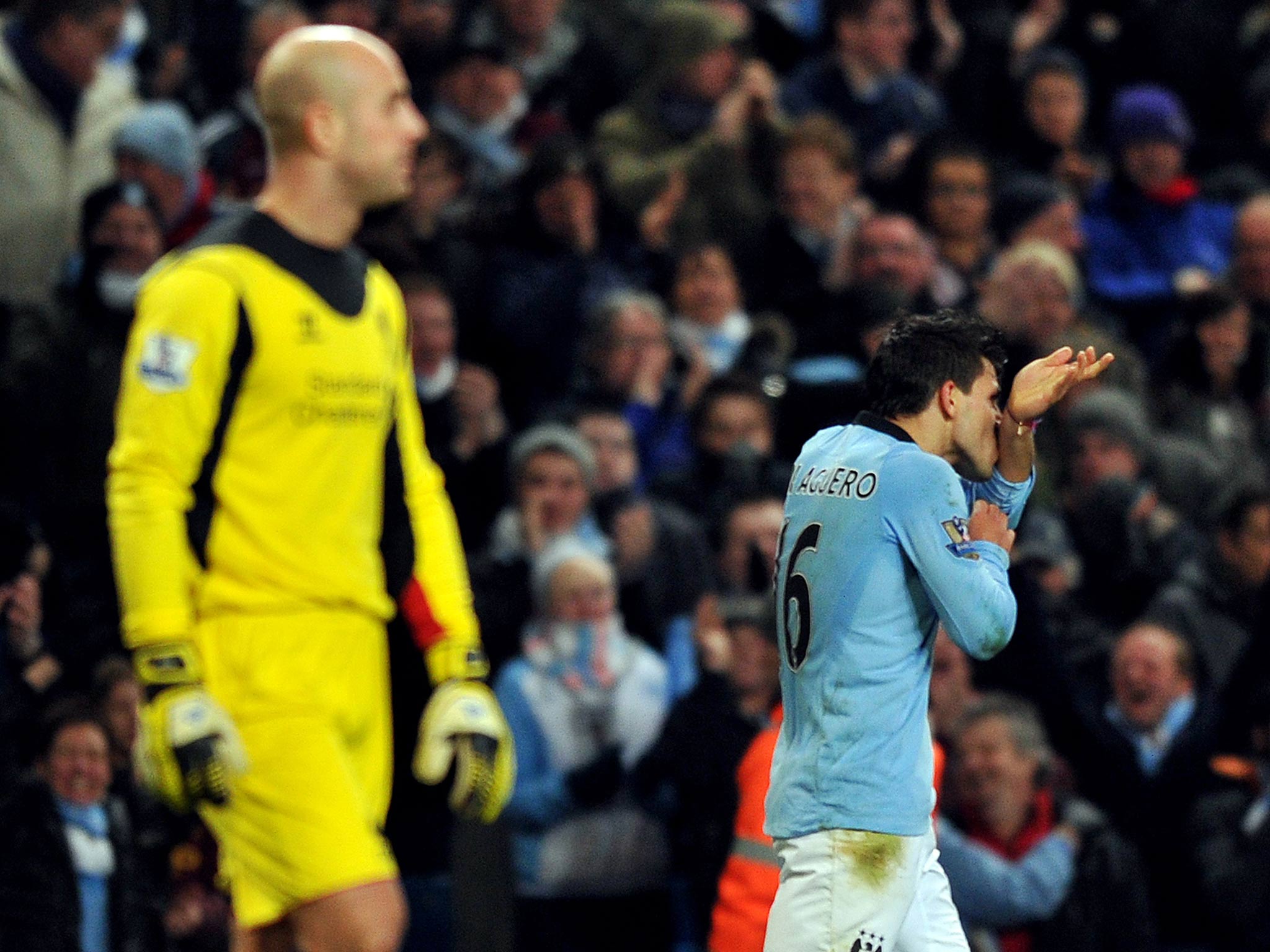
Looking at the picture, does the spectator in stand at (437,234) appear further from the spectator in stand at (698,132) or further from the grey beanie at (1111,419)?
the grey beanie at (1111,419)

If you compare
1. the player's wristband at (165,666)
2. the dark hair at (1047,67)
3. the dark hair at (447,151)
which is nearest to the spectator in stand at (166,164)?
the dark hair at (447,151)

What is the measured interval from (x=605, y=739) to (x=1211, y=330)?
3442mm

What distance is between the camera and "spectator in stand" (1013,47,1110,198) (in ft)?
35.4

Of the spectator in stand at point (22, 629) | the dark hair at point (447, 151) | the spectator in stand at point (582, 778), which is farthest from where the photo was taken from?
the dark hair at point (447, 151)

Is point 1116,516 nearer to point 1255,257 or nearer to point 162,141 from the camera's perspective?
point 1255,257

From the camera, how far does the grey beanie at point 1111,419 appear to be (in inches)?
337

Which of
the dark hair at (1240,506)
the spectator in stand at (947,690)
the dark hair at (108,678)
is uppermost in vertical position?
the dark hair at (1240,506)

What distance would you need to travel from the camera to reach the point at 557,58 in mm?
11000

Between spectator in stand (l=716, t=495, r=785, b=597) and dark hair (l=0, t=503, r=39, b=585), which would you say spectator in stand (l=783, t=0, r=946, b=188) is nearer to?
spectator in stand (l=716, t=495, r=785, b=597)

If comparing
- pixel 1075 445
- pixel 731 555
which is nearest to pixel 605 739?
pixel 731 555

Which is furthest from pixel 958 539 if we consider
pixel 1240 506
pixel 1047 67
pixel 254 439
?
pixel 1047 67

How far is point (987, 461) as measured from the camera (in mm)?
4562

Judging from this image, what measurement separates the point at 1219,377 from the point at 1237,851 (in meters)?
2.71

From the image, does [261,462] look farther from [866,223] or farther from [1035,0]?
[1035,0]
